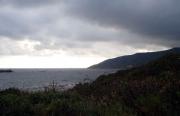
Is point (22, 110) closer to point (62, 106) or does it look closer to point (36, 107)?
point (36, 107)

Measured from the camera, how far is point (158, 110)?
1209cm

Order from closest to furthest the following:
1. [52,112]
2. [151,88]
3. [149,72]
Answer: [52,112] → [151,88] → [149,72]

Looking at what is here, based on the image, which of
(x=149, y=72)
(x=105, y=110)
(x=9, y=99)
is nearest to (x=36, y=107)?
(x=9, y=99)

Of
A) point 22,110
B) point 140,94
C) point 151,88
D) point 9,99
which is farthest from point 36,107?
point 151,88

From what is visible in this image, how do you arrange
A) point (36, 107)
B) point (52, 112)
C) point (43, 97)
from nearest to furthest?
1. point (52, 112)
2. point (36, 107)
3. point (43, 97)

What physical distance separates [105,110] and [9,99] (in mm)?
3342

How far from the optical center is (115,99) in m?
13.6

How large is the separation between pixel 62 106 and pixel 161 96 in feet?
13.3

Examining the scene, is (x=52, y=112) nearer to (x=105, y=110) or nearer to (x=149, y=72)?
(x=105, y=110)

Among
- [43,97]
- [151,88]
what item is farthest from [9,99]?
[151,88]

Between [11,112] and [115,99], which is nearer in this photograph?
[11,112]

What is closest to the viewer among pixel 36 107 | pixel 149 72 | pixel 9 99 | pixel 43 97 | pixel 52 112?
pixel 52 112

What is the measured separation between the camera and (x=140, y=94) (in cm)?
1387

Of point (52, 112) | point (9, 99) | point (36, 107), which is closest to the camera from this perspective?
point (52, 112)
